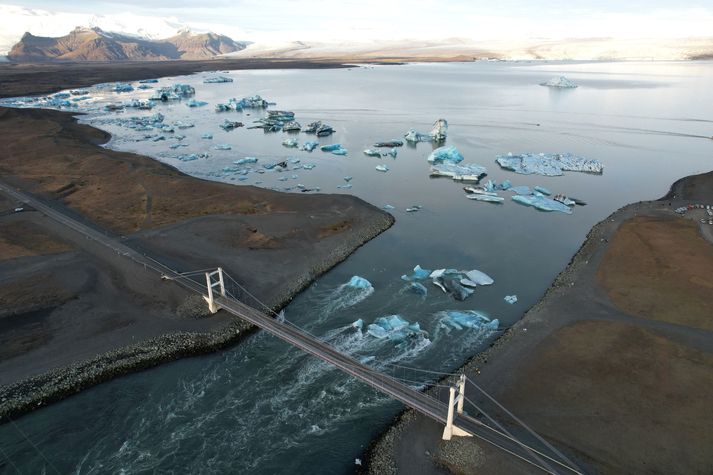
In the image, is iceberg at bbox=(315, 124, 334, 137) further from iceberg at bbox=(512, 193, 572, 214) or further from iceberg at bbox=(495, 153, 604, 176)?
iceberg at bbox=(512, 193, 572, 214)

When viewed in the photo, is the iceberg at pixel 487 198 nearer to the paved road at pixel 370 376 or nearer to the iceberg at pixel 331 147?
the iceberg at pixel 331 147

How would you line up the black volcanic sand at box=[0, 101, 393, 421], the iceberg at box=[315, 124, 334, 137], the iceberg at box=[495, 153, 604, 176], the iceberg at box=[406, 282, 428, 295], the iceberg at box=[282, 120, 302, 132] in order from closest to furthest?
the black volcanic sand at box=[0, 101, 393, 421]
the iceberg at box=[406, 282, 428, 295]
the iceberg at box=[495, 153, 604, 176]
the iceberg at box=[315, 124, 334, 137]
the iceberg at box=[282, 120, 302, 132]

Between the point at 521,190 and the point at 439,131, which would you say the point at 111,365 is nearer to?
the point at 521,190

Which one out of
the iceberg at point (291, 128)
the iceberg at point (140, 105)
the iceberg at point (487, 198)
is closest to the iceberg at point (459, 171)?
the iceberg at point (487, 198)

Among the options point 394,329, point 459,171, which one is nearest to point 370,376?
point 394,329

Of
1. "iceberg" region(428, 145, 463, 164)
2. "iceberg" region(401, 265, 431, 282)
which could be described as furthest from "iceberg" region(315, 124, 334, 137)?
"iceberg" region(401, 265, 431, 282)

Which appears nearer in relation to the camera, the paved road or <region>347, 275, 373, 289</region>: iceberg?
the paved road
